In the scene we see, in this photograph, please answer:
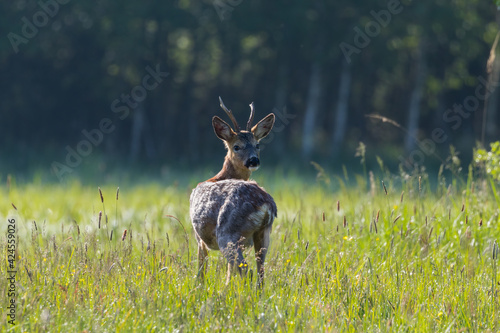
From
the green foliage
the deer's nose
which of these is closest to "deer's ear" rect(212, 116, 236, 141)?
the deer's nose

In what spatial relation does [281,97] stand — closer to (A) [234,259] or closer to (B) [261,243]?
(B) [261,243]

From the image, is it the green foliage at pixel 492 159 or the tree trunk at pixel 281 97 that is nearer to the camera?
the green foliage at pixel 492 159

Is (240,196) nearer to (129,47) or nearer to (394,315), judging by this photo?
(394,315)

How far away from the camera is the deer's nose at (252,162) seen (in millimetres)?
6730

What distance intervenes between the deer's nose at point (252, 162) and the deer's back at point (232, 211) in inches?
43.8

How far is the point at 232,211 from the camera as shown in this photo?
17.2ft

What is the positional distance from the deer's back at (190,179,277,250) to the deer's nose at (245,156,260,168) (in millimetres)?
1114

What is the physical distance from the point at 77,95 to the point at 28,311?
2864cm

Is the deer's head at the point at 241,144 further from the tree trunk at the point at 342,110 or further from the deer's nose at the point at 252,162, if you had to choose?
the tree trunk at the point at 342,110

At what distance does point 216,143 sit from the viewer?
108ft

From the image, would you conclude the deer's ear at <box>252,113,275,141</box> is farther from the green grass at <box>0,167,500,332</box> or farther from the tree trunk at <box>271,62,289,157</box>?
the tree trunk at <box>271,62,289,157</box>

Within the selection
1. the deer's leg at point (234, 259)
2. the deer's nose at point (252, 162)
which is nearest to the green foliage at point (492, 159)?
the deer's nose at point (252, 162)

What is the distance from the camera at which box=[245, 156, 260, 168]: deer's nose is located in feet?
22.1

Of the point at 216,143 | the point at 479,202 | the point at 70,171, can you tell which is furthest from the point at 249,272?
the point at 216,143
